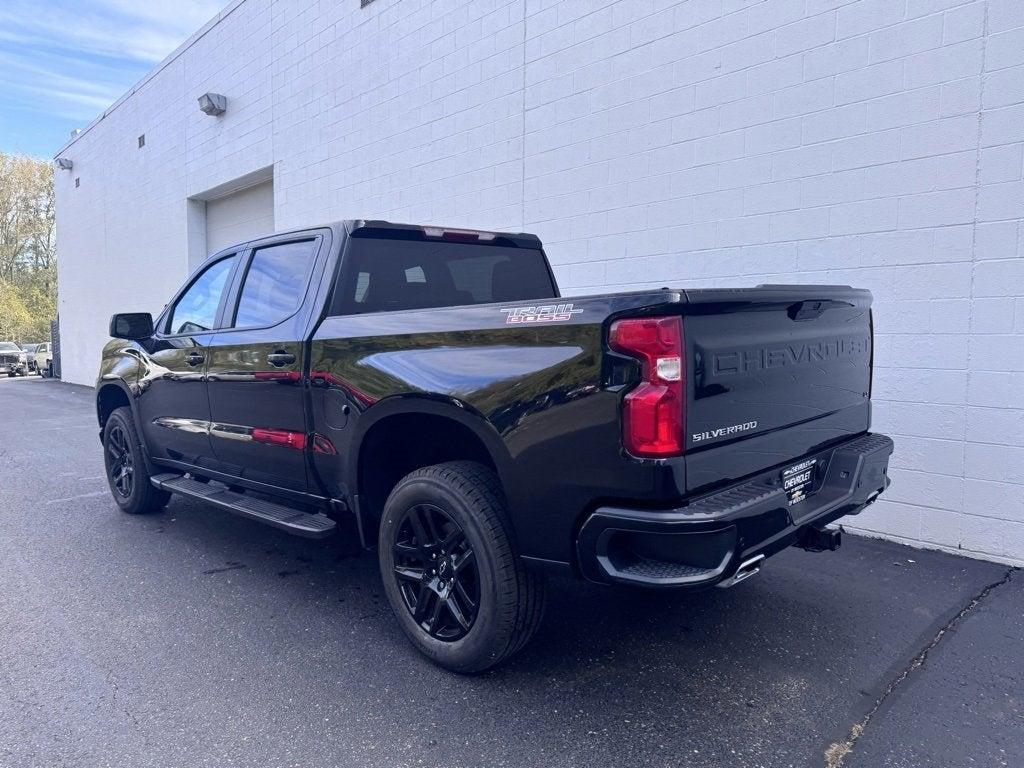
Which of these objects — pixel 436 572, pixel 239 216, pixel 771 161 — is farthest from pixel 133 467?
pixel 239 216

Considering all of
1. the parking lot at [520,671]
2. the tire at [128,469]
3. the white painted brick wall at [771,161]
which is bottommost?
the parking lot at [520,671]

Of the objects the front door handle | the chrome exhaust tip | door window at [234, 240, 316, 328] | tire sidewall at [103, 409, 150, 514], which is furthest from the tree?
the chrome exhaust tip

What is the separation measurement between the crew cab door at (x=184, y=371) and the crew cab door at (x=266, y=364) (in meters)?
0.16

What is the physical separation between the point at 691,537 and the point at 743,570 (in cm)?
34

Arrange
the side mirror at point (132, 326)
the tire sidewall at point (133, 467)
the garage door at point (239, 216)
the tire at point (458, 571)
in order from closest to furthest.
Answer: the tire at point (458, 571) → the side mirror at point (132, 326) → the tire sidewall at point (133, 467) → the garage door at point (239, 216)

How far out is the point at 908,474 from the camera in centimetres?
484

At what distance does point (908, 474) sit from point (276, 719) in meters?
4.16

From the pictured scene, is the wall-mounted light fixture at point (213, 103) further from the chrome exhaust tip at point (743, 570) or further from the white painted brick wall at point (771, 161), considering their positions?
the chrome exhaust tip at point (743, 570)

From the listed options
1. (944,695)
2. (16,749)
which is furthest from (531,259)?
(16,749)

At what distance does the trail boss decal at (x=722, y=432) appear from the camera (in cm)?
251

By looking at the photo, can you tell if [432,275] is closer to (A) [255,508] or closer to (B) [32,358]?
(A) [255,508]

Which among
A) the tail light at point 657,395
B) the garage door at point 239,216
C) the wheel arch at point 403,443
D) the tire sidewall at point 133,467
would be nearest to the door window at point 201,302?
the tire sidewall at point 133,467

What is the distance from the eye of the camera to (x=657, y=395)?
7.93 ft

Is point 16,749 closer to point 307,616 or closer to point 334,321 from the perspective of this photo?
point 307,616
